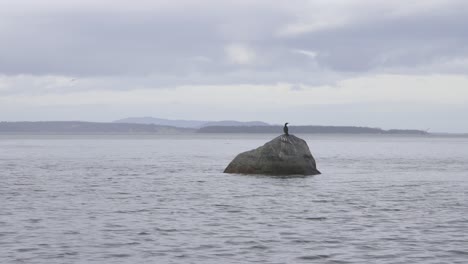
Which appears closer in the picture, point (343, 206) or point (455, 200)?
point (343, 206)

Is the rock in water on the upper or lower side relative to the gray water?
upper

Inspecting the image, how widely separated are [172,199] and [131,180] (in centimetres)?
1350

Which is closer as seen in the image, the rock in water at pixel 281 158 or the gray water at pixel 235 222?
the gray water at pixel 235 222

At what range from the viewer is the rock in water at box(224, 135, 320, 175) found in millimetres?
43219

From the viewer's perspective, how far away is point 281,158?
4347 centimetres

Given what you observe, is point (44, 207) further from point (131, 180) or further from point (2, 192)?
point (131, 180)

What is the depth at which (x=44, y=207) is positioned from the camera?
2878cm

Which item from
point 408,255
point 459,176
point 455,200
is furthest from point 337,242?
point 459,176

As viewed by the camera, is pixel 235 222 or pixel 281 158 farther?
pixel 281 158

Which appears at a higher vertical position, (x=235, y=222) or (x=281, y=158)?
(x=281, y=158)

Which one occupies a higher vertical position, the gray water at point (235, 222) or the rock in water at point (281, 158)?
the rock in water at point (281, 158)

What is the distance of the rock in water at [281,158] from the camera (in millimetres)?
43219

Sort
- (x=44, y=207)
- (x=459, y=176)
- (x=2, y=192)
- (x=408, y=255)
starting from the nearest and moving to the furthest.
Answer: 1. (x=408, y=255)
2. (x=44, y=207)
3. (x=2, y=192)
4. (x=459, y=176)

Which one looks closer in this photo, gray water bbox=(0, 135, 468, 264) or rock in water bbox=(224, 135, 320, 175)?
gray water bbox=(0, 135, 468, 264)
